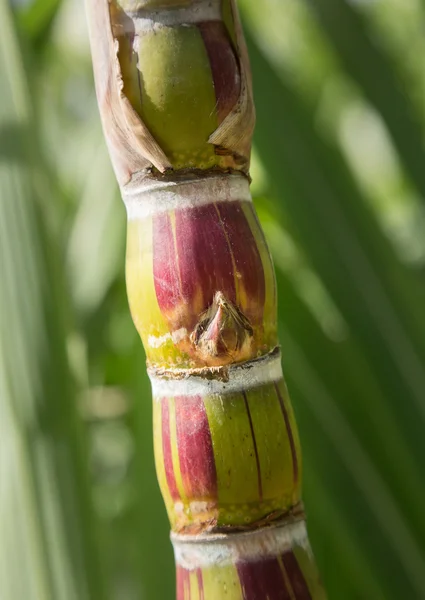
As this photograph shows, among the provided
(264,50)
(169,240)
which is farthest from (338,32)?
(169,240)

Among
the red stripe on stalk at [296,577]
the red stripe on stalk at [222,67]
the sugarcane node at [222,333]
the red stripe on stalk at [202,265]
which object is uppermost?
the red stripe on stalk at [222,67]

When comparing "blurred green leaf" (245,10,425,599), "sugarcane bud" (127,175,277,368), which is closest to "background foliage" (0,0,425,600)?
"blurred green leaf" (245,10,425,599)

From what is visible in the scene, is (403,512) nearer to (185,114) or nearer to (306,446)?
(306,446)

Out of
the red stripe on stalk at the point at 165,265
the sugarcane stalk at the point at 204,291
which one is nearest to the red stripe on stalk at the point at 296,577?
the sugarcane stalk at the point at 204,291

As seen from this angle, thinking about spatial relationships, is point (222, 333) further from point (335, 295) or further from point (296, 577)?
point (335, 295)

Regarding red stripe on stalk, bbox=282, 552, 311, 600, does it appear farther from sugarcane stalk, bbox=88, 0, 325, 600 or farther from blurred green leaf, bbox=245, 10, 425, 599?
blurred green leaf, bbox=245, 10, 425, 599

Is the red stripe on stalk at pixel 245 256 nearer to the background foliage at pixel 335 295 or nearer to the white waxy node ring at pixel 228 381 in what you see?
the white waxy node ring at pixel 228 381

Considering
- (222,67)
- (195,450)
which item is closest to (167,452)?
(195,450)
